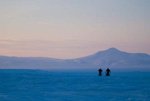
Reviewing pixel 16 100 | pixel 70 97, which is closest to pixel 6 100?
pixel 16 100

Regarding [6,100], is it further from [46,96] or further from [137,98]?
[137,98]

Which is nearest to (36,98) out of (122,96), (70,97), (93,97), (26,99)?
(26,99)

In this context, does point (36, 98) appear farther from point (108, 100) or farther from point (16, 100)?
point (108, 100)

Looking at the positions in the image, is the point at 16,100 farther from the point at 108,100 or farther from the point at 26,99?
the point at 108,100

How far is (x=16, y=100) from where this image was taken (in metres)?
25.0

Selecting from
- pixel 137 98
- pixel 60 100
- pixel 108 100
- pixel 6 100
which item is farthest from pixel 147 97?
pixel 6 100

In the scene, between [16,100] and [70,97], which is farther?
[70,97]

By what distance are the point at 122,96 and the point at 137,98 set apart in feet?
5.36

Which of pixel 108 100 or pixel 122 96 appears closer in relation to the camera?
pixel 108 100

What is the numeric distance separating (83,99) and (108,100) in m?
1.88

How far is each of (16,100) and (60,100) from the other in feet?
10.7

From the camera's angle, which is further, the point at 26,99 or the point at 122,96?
the point at 122,96

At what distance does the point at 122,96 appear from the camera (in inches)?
1094

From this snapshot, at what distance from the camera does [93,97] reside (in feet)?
88.3
